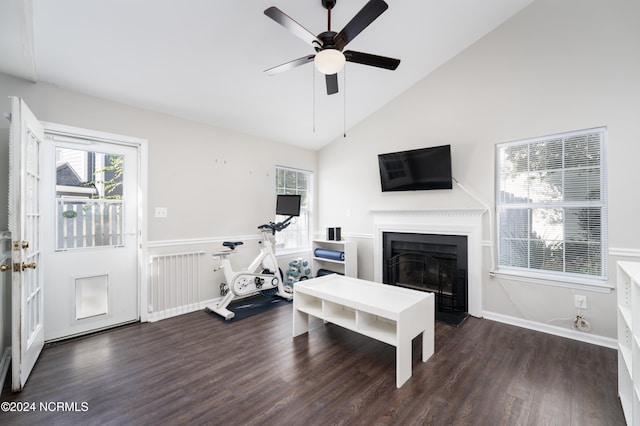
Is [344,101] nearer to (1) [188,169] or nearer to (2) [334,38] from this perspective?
(2) [334,38]

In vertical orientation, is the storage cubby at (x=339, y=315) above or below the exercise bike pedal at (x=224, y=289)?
above

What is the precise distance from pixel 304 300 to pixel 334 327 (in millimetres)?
529

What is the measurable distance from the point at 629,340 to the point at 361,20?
2.70 meters

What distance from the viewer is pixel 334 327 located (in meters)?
3.07

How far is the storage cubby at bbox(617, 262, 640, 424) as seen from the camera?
1.42 meters

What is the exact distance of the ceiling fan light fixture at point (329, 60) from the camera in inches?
76.5

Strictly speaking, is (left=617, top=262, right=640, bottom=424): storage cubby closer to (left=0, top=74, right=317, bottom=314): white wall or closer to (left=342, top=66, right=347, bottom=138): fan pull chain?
(left=342, top=66, right=347, bottom=138): fan pull chain

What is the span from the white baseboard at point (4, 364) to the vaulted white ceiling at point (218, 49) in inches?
91.5

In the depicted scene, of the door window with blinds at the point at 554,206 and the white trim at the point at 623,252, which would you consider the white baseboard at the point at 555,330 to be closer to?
the door window with blinds at the point at 554,206

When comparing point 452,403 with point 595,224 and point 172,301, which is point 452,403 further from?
point 172,301

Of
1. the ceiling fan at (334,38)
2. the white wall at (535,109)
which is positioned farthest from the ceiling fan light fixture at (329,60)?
the white wall at (535,109)

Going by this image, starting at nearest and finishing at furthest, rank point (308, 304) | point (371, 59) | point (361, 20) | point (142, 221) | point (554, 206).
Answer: point (361, 20) → point (371, 59) → point (308, 304) → point (554, 206) → point (142, 221)

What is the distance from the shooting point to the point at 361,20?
1.82m

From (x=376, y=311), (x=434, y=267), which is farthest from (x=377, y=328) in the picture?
(x=434, y=267)
